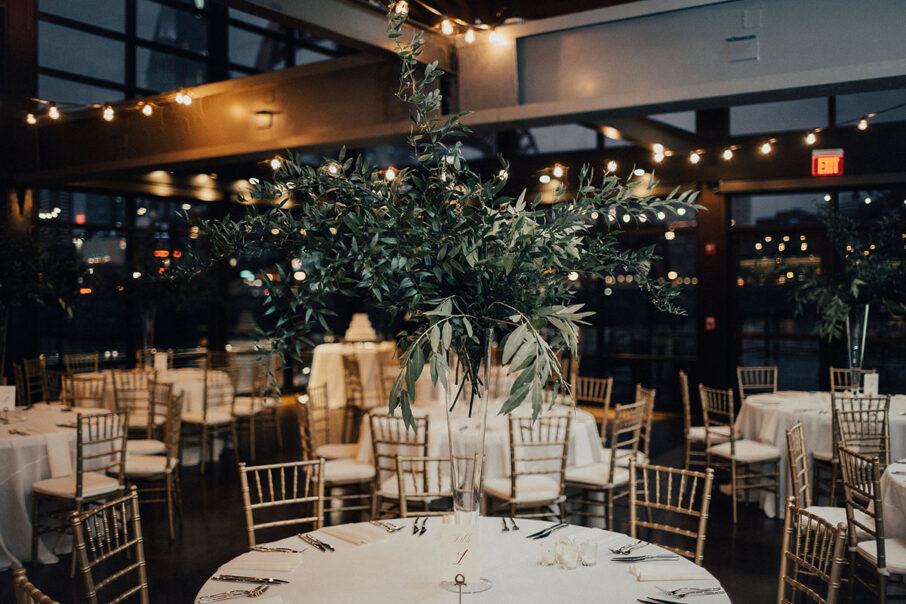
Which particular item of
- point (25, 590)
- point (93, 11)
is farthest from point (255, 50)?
point (25, 590)

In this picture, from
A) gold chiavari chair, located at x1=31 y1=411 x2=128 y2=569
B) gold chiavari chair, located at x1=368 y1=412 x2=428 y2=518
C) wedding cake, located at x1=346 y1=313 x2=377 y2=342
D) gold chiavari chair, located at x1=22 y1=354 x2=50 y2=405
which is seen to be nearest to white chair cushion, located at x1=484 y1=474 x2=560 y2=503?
gold chiavari chair, located at x1=368 y1=412 x2=428 y2=518

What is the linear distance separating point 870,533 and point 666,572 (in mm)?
1983

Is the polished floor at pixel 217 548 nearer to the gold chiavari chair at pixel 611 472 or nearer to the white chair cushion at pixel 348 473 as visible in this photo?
the gold chiavari chair at pixel 611 472

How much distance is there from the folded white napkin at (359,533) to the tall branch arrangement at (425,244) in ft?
3.49

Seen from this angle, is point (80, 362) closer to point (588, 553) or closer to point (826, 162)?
point (588, 553)

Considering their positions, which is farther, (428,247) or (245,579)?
(245,579)

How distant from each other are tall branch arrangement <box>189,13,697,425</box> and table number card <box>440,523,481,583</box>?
52 centimetres

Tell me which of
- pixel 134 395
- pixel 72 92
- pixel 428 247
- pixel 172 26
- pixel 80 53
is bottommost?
pixel 134 395

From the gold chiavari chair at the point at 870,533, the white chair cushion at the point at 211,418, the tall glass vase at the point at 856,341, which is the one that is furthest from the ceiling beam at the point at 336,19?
the tall glass vase at the point at 856,341

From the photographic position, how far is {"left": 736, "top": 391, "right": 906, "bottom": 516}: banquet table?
6.18 m

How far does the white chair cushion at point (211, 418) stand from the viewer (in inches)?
303

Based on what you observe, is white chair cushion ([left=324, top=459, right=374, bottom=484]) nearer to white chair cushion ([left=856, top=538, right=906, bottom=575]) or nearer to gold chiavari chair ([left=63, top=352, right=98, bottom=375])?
white chair cushion ([left=856, top=538, right=906, bottom=575])

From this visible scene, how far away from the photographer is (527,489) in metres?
5.26

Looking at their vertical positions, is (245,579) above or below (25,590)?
below
